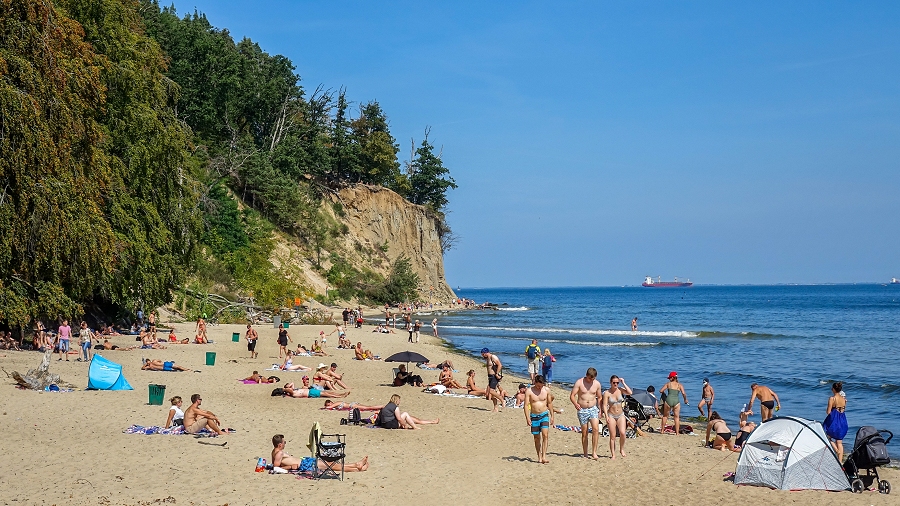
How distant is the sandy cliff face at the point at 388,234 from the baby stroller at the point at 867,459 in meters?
59.2

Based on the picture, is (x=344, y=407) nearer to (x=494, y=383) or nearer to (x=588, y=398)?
(x=494, y=383)

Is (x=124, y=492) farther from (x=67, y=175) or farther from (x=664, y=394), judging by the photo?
(x=67, y=175)

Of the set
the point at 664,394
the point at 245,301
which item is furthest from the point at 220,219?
the point at 664,394

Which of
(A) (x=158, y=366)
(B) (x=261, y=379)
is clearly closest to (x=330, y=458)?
(B) (x=261, y=379)

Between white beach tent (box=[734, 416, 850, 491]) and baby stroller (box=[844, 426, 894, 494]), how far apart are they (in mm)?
172

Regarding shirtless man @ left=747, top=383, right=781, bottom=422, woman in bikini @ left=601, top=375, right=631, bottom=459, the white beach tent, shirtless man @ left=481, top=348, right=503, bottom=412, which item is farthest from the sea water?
woman in bikini @ left=601, top=375, right=631, bottom=459

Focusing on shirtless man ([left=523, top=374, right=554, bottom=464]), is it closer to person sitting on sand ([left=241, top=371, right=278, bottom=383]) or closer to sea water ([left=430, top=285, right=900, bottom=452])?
sea water ([left=430, top=285, right=900, bottom=452])

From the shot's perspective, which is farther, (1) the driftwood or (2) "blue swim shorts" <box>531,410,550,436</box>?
(1) the driftwood

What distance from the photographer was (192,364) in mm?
23938

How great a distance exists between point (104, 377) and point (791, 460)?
14530mm

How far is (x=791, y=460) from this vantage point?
39.6ft

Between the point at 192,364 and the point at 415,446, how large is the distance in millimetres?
12216

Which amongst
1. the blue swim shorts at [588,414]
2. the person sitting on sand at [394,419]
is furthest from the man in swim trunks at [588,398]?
the person sitting on sand at [394,419]

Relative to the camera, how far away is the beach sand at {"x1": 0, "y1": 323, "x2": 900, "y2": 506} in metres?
10.5
